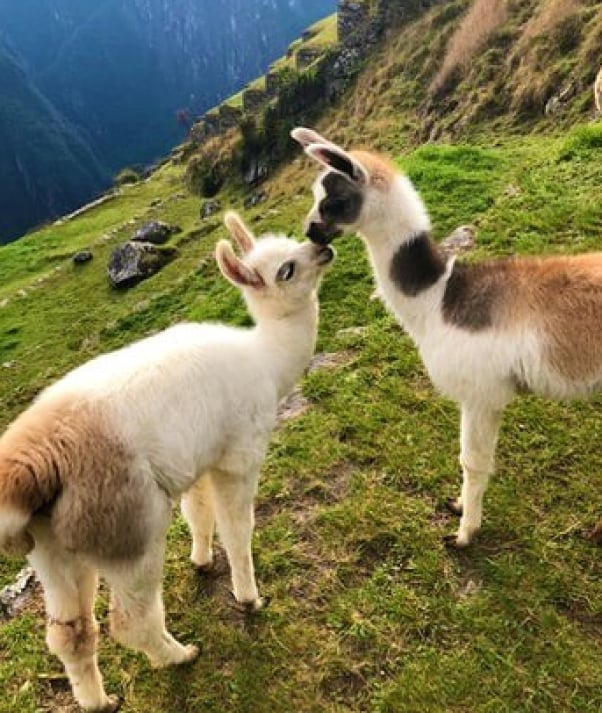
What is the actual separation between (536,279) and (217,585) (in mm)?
2653

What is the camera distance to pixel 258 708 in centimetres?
358

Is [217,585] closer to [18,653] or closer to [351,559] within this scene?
[351,559]

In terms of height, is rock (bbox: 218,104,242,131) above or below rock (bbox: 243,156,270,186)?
below

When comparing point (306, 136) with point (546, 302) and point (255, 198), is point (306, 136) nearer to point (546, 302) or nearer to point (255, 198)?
point (546, 302)

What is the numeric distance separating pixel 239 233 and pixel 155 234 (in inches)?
930

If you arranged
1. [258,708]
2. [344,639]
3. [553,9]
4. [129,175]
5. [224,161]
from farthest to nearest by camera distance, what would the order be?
[129,175], [224,161], [553,9], [344,639], [258,708]

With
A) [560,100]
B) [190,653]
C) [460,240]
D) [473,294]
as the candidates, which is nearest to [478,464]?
[473,294]

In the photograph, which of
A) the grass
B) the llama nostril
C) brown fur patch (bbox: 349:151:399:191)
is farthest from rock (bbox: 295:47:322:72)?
the llama nostril

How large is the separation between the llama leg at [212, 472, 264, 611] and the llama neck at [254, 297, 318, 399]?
635 millimetres

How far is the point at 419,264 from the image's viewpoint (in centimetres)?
431

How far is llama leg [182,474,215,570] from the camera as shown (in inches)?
164

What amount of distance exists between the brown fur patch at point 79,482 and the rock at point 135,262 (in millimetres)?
18840

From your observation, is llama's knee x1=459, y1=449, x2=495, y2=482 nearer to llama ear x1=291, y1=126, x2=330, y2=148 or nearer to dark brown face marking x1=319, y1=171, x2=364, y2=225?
dark brown face marking x1=319, y1=171, x2=364, y2=225

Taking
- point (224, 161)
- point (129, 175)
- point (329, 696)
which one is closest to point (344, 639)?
point (329, 696)
